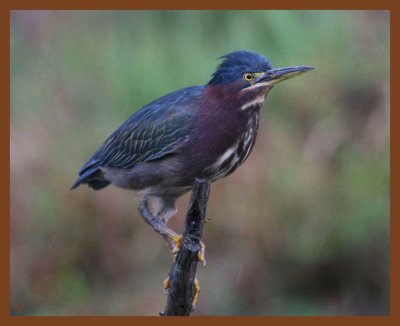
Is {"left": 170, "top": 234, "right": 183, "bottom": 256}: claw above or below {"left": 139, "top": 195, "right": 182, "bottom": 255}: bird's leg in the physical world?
below

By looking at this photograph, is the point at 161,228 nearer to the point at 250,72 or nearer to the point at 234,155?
the point at 234,155

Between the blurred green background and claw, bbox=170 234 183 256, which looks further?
the blurred green background

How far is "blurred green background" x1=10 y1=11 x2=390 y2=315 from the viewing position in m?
8.90

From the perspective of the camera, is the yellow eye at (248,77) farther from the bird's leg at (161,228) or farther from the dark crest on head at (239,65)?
the bird's leg at (161,228)

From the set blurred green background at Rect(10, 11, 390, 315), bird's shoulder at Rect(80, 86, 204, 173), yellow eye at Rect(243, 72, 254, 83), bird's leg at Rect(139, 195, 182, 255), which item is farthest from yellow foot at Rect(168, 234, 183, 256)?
blurred green background at Rect(10, 11, 390, 315)

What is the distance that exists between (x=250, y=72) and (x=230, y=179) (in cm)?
367

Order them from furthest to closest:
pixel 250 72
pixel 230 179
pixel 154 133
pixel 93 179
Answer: pixel 230 179 → pixel 93 179 → pixel 154 133 → pixel 250 72

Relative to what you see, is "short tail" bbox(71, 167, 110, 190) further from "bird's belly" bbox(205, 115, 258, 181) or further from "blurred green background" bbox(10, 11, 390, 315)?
"blurred green background" bbox(10, 11, 390, 315)

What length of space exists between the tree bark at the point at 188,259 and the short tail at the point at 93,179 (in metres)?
1.55

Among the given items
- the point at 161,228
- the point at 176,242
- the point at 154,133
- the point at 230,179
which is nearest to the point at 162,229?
the point at 161,228

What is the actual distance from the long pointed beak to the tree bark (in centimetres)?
108

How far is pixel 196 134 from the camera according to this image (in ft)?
18.7

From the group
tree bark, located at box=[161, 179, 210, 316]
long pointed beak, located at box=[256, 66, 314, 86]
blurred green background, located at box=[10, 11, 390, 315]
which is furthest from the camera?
blurred green background, located at box=[10, 11, 390, 315]

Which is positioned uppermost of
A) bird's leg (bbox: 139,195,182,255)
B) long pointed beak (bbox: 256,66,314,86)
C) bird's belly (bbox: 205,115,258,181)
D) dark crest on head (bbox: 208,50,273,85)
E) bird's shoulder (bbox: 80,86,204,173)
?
dark crest on head (bbox: 208,50,273,85)
